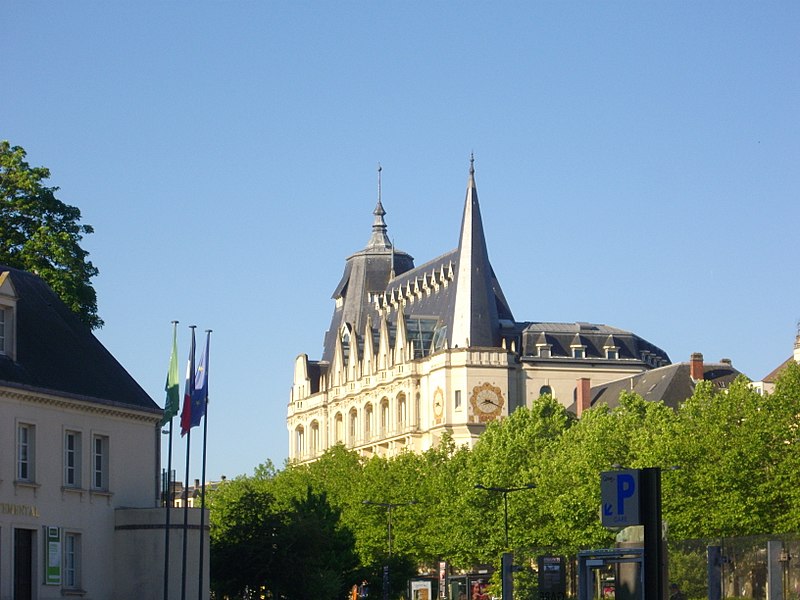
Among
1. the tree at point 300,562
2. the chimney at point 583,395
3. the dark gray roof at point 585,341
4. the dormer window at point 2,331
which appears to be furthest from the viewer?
the dark gray roof at point 585,341

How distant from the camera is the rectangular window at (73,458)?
5449 cm

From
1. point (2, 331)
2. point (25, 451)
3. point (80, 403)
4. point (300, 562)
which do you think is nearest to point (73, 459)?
point (80, 403)

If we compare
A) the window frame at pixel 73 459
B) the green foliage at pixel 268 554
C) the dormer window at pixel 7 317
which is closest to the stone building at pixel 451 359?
the green foliage at pixel 268 554

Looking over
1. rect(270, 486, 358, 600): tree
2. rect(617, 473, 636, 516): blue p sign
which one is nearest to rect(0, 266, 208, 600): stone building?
rect(270, 486, 358, 600): tree

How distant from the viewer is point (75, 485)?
54.7 meters

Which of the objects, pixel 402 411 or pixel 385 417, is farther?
pixel 385 417

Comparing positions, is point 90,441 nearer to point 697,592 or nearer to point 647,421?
point 697,592

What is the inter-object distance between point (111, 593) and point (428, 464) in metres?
71.3

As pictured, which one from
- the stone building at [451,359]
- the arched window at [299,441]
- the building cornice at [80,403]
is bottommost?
the building cornice at [80,403]

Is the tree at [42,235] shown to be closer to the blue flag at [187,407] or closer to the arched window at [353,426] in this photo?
the blue flag at [187,407]

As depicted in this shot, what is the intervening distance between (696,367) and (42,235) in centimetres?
8027

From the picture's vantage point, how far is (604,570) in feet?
111

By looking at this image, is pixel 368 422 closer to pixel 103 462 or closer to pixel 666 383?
pixel 666 383

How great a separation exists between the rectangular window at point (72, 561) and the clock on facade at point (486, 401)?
100 metres
